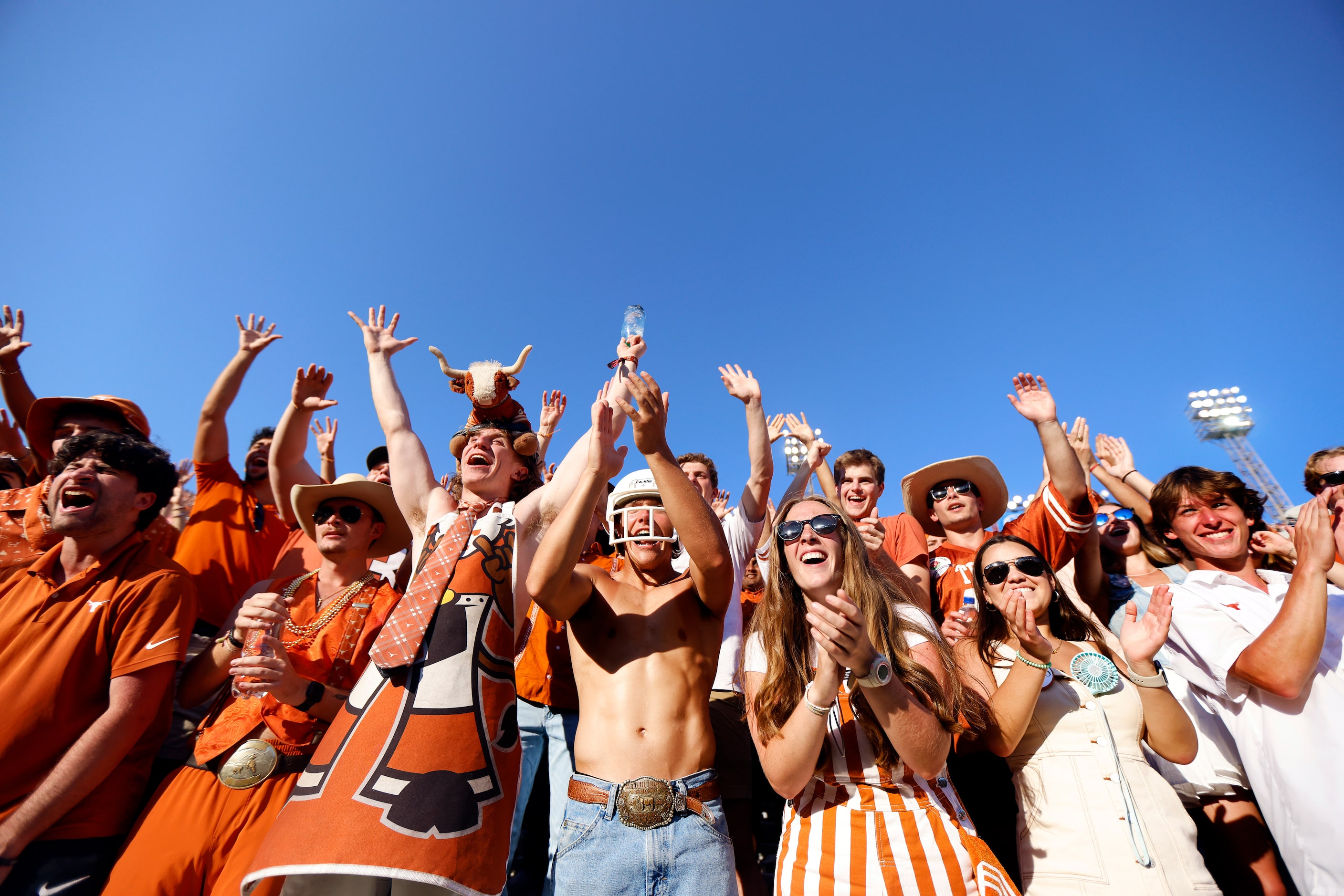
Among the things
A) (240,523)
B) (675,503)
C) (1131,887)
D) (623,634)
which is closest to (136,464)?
(240,523)

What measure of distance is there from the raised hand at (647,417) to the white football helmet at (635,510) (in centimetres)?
66

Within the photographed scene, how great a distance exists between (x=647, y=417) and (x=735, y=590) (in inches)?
68.1

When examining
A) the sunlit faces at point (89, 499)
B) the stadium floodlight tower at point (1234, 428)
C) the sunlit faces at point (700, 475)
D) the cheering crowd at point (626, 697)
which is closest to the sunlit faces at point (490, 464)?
the cheering crowd at point (626, 697)

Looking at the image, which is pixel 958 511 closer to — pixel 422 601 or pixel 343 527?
pixel 422 601

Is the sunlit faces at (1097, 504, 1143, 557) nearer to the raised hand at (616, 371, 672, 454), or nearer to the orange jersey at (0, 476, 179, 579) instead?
the raised hand at (616, 371, 672, 454)

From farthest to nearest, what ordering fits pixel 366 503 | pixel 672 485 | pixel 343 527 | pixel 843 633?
1. pixel 366 503
2. pixel 343 527
3. pixel 672 485
4. pixel 843 633

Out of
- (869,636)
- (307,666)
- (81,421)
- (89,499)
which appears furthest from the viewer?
(81,421)

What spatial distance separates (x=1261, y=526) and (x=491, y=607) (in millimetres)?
5028

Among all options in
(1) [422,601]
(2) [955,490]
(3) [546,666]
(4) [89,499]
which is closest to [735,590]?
(3) [546,666]

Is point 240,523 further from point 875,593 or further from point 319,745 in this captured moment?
point 875,593

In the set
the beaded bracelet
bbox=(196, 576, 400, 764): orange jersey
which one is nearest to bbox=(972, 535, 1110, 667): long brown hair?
the beaded bracelet

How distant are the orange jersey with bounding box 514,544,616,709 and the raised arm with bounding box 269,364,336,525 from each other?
7.36ft

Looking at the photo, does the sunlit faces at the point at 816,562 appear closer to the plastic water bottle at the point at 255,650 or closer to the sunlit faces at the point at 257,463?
the plastic water bottle at the point at 255,650

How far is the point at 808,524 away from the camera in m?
3.09
